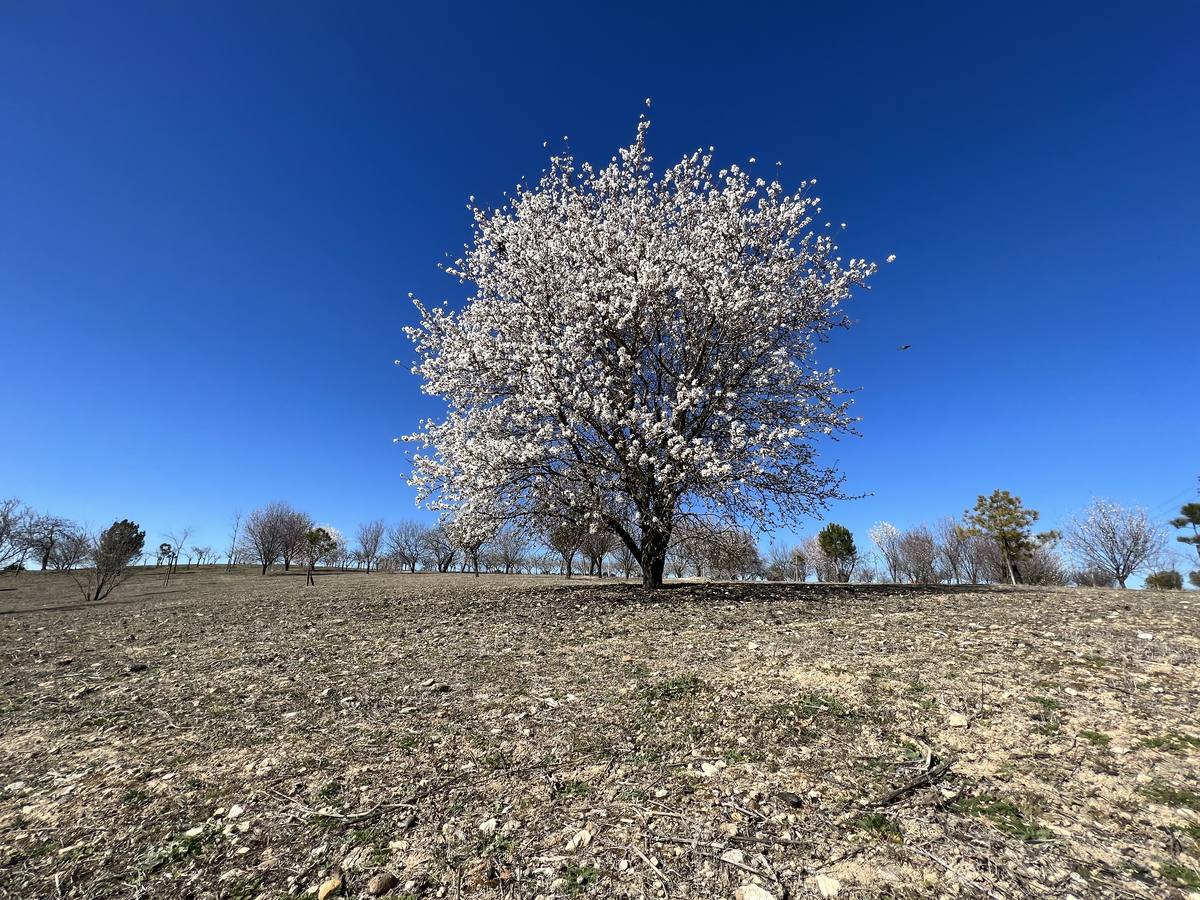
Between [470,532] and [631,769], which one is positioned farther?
[470,532]

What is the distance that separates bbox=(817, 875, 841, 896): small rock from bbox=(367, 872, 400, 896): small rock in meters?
2.39

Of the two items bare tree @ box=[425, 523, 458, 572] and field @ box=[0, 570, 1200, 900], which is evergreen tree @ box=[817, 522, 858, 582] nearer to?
field @ box=[0, 570, 1200, 900]

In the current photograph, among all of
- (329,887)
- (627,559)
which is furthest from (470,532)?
(627,559)

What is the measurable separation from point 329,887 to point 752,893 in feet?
7.84

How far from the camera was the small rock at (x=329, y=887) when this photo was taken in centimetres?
288

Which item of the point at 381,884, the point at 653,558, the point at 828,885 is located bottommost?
the point at 381,884

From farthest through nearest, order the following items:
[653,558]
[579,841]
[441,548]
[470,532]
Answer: [441,548], [653,558], [470,532], [579,841]

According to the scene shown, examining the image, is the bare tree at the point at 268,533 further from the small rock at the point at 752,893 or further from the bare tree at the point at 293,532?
the small rock at the point at 752,893

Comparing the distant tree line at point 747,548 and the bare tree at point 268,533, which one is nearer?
the distant tree line at point 747,548

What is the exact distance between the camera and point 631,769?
3965mm

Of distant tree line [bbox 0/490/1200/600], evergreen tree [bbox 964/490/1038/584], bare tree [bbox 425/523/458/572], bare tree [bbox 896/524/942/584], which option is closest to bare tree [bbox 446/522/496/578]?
distant tree line [bbox 0/490/1200/600]

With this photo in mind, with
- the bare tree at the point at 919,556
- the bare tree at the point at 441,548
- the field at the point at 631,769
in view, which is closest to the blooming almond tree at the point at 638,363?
the field at the point at 631,769

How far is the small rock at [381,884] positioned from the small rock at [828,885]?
2388 mm

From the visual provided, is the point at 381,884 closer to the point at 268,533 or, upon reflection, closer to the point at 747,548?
the point at 747,548
